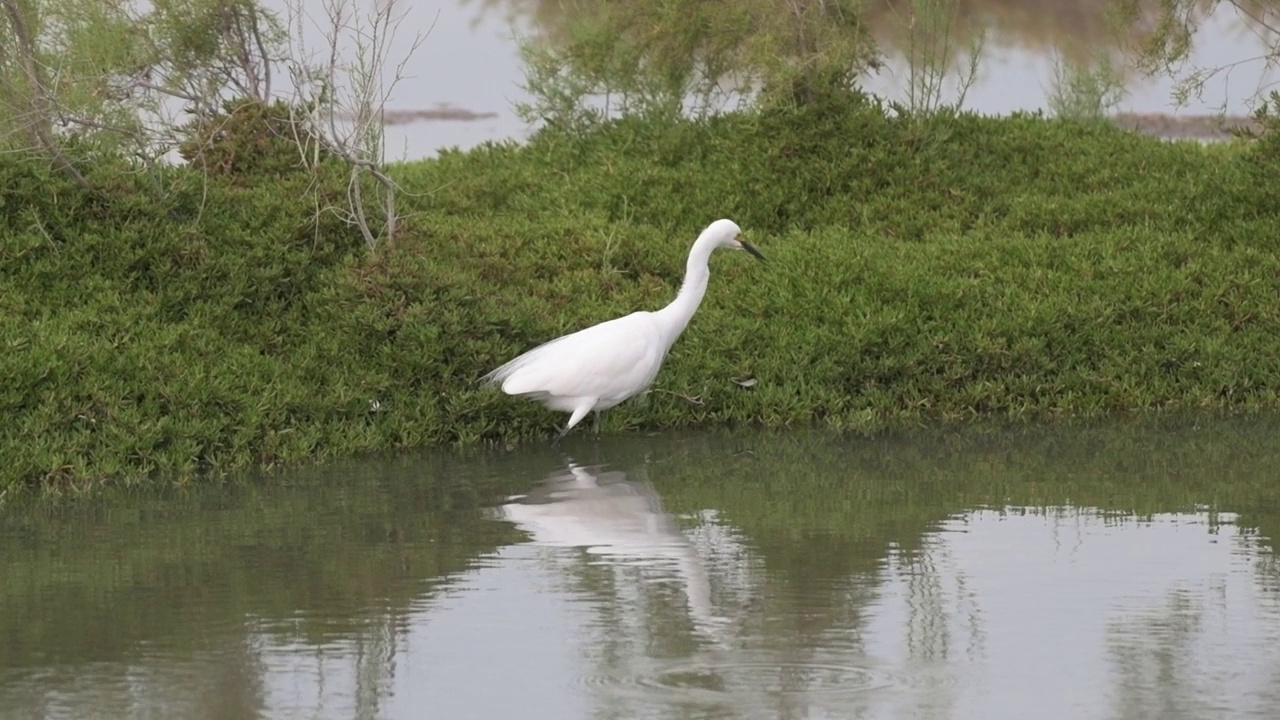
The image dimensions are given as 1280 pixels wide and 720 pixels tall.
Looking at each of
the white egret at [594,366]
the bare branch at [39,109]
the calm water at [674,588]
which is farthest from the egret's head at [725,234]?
the bare branch at [39,109]

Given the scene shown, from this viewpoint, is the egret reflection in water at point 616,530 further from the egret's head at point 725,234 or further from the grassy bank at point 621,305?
the egret's head at point 725,234

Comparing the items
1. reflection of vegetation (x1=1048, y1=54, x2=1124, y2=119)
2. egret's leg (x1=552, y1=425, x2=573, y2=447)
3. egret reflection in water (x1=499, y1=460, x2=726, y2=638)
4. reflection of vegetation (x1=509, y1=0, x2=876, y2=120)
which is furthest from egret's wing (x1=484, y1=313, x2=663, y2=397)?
reflection of vegetation (x1=1048, y1=54, x2=1124, y2=119)

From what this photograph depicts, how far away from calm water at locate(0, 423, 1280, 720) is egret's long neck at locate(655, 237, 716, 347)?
771 millimetres

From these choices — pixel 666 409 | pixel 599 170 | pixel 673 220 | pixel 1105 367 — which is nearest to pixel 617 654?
pixel 666 409

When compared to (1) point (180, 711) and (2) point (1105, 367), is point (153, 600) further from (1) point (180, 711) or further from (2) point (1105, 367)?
(2) point (1105, 367)

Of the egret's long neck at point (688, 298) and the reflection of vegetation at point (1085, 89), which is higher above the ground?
the reflection of vegetation at point (1085, 89)

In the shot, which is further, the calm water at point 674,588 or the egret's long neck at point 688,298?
the egret's long neck at point 688,298

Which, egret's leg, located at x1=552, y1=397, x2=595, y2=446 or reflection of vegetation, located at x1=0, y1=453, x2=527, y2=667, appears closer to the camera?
reflection of vegetation, located at x1=0, y1=453, x2=527, y2=667

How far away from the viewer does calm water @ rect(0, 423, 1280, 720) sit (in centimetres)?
527

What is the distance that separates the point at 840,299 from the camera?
11617 millimetres

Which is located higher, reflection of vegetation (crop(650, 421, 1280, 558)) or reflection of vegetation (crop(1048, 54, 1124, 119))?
reflection of vegetation (crop(1048, 54, 1124, 119))

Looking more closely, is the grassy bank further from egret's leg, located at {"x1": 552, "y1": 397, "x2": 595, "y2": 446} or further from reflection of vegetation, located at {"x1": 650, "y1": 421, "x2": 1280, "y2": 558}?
reflection of vegetation, located at {"x1": 650, "y1": 421, "x2": 1280, "y2": 558}

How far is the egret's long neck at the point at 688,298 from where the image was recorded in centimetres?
1017

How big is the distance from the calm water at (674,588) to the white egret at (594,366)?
0.31 meters
